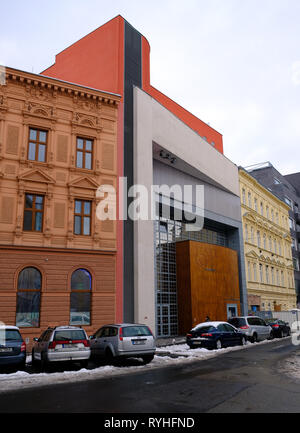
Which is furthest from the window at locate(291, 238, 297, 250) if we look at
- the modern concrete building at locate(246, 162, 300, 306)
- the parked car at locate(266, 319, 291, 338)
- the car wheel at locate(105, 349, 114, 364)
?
the car wheel at locate(105, 349, 114, 364)

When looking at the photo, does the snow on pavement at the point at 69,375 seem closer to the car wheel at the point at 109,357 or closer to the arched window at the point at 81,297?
the car wheel at the point at 109,357

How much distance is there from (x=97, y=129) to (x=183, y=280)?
1277cm

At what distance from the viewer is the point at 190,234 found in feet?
103

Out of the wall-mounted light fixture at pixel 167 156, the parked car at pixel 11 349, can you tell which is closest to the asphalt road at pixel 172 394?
the parked car at pixel 11 349

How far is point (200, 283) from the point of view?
2816 cm

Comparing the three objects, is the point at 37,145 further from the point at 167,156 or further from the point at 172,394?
the point at 172,394

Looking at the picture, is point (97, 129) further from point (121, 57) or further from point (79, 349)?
point (79, 349)

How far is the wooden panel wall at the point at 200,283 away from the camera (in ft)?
88.5

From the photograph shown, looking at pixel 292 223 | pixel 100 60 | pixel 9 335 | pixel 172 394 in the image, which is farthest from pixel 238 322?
pixel 292 223

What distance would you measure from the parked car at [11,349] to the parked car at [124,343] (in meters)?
3.10

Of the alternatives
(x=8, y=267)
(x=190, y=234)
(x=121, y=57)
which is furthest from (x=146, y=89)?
(x=8, y=267)

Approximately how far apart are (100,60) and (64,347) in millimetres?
19792

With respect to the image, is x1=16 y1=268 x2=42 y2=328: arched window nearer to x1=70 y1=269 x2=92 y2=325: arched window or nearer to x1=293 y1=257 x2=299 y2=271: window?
x1=70 y1=269 x2=92 y2=325: arched window

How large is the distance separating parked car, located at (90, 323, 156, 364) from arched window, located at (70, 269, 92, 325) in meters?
4.68
